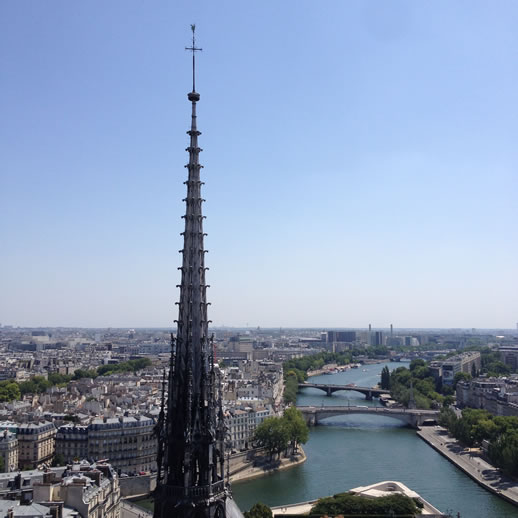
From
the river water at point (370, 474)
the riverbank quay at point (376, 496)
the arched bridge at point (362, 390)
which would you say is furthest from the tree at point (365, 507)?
the arched bridge at point (362, 390)

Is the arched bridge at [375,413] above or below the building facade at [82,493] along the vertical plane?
below

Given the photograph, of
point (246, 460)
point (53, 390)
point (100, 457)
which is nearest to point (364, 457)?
point (246, 460)

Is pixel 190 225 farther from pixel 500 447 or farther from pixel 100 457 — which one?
pixel 500 447

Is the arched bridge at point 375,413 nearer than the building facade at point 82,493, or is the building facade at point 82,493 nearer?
the building facade at point 82,493

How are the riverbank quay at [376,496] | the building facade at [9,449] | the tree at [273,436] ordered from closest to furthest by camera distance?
the riverbank quay at [376,496] < the building facade at [9,449] < the tree at [273,436]

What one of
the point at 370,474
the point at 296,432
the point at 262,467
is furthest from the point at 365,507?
the point at 296,432

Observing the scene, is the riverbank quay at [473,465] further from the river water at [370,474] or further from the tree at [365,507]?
the tree at [365,507]
